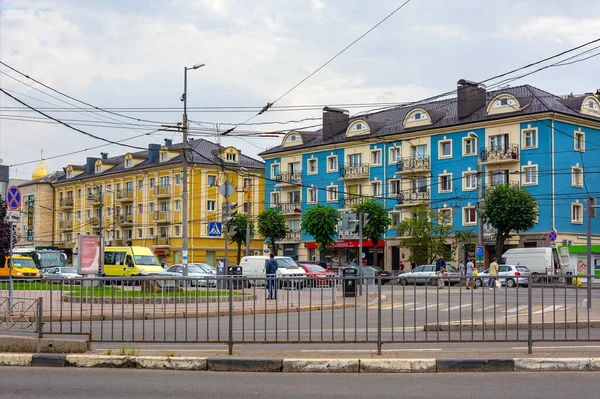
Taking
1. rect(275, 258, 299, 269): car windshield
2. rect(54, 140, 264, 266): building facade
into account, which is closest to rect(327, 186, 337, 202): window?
rect(54, 140, 264, 266): building facade

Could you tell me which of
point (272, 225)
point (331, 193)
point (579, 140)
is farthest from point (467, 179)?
point (272, 225)

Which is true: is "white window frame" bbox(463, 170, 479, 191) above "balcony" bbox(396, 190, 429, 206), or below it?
above

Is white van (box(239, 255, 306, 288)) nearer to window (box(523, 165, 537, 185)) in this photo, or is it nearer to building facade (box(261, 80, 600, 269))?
building facade (box(261, 80, 600, 269))

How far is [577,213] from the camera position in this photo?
56688 millimetres

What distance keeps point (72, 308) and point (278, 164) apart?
63119 millimetres

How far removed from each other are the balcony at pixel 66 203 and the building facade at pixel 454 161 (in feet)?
110

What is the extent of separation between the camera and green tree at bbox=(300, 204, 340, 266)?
64.7 m

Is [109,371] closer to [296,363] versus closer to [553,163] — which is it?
[296,363]

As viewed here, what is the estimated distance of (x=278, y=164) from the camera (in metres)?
74.9

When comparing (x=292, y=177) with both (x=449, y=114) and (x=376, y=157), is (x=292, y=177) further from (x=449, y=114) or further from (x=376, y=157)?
(x=449, y=114)

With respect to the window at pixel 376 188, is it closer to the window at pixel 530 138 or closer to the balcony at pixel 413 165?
the balcony at pixel 413 165

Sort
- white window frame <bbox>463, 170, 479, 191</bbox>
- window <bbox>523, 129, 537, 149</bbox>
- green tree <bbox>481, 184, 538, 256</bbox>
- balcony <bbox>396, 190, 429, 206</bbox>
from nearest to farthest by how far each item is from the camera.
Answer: green tree <bbox>481, 184, 538, 256</bbox>, window <bbox>523, 129, 537, 149</bbox>, white window frame <bbox>463, 170, 479, 191</bbox>, balcony <bbox>396, 190, 429, 206</bbox>

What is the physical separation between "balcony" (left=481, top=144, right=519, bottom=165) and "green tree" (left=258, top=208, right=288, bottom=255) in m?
20.4

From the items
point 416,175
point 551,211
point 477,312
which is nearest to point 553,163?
point 551,211
